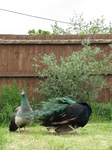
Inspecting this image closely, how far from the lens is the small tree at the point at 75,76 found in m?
10.7

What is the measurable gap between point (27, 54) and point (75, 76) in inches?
72.0

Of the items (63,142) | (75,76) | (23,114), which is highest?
(75,76)

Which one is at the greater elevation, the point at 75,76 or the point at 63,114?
the point at 75,76

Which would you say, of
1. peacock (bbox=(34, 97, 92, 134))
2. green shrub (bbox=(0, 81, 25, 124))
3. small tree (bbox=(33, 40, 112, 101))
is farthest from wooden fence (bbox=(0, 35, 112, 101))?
peacock (bbox=(34, 97, 92, 134))

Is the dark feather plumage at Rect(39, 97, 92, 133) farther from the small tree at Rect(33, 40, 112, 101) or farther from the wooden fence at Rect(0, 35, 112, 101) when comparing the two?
the wooden fence at Rect(0, 35, 112, 101)

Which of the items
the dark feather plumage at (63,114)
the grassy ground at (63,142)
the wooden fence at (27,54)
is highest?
the wooden fence at (27,54)

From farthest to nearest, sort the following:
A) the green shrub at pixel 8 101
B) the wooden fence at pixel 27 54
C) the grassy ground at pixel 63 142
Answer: the wooden fence at pixel 27 54 < the green shrub at pixel 8 101 < the grassy ground at pixel 63 142

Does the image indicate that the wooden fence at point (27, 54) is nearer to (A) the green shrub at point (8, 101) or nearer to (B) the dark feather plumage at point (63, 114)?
(A) the green shrub at point (8, 101)

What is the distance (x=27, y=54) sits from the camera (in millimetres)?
11805

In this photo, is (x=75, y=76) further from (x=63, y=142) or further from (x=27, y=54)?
(x=63, y=142)

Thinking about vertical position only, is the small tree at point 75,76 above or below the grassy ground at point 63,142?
above

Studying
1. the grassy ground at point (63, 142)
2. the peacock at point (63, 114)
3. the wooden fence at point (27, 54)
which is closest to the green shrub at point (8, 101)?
the wooden fence at point (27, 54)

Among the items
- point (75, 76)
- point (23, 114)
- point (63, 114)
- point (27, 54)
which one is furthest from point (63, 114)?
point (27, 54)

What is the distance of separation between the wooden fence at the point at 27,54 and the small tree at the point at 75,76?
53 centimetres
